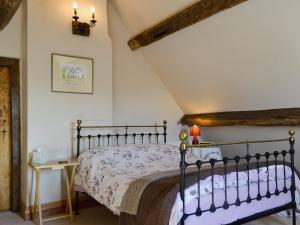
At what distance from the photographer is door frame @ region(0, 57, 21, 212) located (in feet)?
11.2

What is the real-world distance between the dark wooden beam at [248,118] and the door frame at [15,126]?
249 centimetres

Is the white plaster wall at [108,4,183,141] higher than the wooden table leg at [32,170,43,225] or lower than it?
higher

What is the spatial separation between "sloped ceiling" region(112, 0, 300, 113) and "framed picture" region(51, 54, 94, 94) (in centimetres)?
100

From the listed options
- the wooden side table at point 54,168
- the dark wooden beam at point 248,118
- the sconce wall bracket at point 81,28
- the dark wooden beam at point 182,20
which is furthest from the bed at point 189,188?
the sconce wall bracket at point 81,28

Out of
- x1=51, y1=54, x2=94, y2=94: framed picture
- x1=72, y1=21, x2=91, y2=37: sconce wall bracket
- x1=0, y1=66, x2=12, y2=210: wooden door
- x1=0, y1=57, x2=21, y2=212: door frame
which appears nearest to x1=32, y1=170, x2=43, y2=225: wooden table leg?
x1=0, y1=57, x2=21, y2=212: door frame

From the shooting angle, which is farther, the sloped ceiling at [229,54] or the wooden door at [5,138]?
the wooden door at [5,138]

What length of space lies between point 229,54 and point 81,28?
183 centimetres

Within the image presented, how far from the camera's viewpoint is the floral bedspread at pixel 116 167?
2.58m

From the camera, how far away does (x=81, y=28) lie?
3.61m

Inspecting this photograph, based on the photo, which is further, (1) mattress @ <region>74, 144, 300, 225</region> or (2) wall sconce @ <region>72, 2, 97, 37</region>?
(2) wall sconce @ <region>72, 2, 97, 37</region>

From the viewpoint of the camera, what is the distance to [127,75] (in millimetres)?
4262

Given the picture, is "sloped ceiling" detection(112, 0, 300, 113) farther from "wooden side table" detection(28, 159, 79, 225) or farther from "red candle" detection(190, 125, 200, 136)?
"wooden side table" detection(28, 159, 79, 225)

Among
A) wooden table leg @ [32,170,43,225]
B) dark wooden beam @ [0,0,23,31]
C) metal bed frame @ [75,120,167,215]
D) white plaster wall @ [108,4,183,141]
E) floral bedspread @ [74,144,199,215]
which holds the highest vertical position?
dark wooden beam @ [0,0,23,31]

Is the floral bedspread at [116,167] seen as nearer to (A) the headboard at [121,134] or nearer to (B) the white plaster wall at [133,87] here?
(A) the headboard at [121,134]
